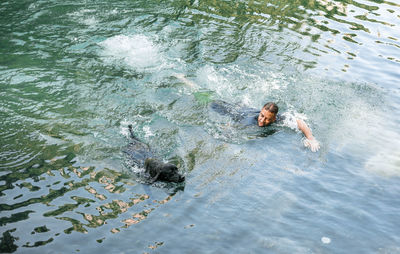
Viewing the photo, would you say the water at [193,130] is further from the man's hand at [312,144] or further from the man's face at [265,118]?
the man's face at [265,118]

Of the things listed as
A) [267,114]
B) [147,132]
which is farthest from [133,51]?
[267,114]

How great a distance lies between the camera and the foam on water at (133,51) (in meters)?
9.39

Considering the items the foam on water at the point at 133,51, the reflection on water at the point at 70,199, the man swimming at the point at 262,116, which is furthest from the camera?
the foam on water at the point at 133,51

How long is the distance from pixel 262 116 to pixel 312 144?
1130 millimetres

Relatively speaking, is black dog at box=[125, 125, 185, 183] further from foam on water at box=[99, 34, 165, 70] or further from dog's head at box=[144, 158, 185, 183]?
foam on water at box=[99, 34, 165, 70]

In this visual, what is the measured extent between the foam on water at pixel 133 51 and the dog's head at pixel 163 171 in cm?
411

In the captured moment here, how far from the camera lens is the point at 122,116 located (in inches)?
296

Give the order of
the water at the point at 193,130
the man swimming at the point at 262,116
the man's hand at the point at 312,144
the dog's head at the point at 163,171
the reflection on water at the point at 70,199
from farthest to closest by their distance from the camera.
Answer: the man swimming at the point at 262,116 < the man's hand at the point at 312,144 < the dog's head at the point at 163,171 < the water at the point at 193,130 < the reflection on water at the point at 70,199

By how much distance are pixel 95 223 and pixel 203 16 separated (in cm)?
912

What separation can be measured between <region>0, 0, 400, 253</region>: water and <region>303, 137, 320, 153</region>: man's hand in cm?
16

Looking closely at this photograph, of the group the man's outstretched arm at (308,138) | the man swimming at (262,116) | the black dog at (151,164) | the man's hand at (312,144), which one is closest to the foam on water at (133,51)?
the man swimming at (262,116)

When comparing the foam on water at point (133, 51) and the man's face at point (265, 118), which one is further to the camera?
the foam on water at point (133, 51)

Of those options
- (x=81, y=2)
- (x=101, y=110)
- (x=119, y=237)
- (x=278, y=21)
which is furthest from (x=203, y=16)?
(x=119, y=237)

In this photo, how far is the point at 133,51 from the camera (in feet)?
32.2
